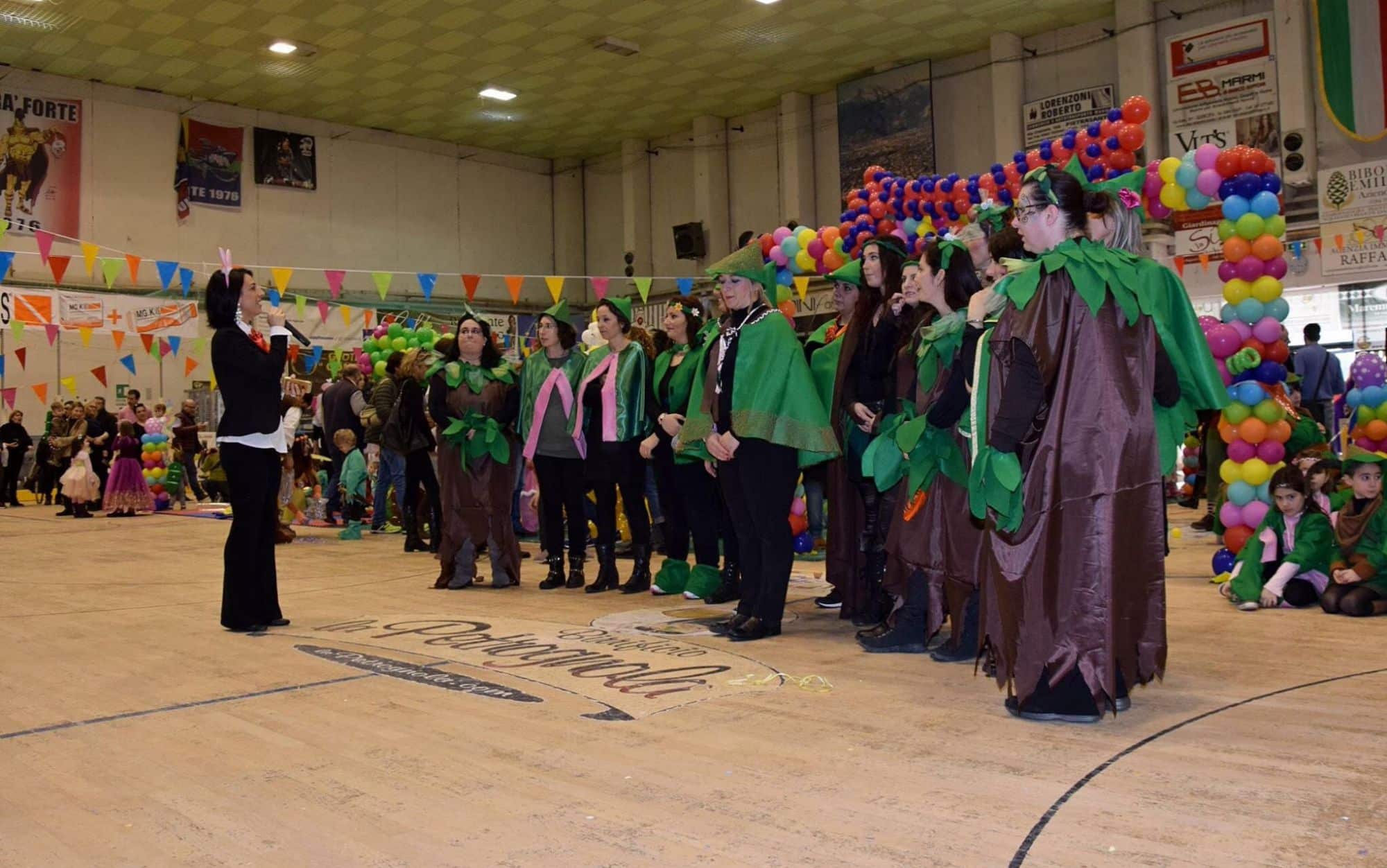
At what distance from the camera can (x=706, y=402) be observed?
479 centimetres

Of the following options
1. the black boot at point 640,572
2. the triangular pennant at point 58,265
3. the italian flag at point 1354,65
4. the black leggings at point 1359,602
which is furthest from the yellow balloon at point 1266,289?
the triangular pennant at point 58,265

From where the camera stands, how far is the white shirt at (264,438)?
4.90m

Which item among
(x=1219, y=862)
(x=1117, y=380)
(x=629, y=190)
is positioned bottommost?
(x=1219, y=862)

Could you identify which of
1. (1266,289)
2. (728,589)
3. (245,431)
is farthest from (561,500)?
(1266,289)

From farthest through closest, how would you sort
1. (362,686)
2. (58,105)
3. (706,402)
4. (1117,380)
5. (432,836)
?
(58,105) → (706,402) → (362,686) → (1117,380) → (432,836)

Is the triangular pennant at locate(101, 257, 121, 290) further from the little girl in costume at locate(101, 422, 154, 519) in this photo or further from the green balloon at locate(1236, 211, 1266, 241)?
the green balloon at locate(1236, 211, 1266, 241)

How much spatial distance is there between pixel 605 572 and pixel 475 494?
2.74ft

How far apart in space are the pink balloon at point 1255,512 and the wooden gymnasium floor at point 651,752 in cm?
111

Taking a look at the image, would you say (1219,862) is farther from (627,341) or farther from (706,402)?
(627,341)

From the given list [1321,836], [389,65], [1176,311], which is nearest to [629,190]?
[389,65]

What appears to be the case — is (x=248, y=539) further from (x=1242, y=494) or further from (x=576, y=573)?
(x=1242, y=494)

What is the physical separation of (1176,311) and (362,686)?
2.81m

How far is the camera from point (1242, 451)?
611 cm

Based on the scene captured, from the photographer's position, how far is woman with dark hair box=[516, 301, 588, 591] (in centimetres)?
616
